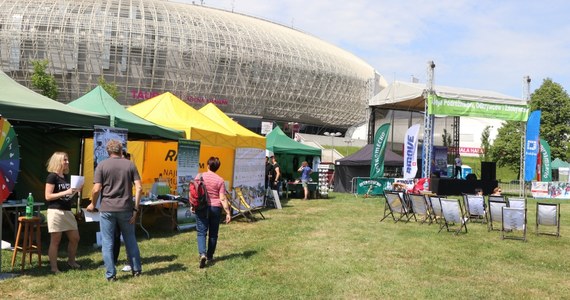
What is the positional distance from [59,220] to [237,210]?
6033mm

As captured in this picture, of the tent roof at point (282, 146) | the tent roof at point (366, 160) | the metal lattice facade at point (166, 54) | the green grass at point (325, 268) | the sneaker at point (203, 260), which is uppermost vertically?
the metal lattice facade at point (166, 54)

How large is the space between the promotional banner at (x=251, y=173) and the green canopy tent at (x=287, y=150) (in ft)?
12.8

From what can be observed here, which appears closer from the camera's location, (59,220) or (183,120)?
(59,220)

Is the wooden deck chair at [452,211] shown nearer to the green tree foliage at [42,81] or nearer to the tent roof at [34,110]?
the tent roof at [34,110]

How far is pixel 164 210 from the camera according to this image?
36.8ft

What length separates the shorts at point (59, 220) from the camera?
611 cm

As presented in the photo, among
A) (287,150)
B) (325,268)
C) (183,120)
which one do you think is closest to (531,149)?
(287,150)

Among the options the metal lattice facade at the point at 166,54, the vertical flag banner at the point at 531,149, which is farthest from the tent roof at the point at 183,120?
the metal lattice facade at the point at 166,54

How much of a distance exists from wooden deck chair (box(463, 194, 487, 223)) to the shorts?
8300 mm

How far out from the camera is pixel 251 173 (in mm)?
14406

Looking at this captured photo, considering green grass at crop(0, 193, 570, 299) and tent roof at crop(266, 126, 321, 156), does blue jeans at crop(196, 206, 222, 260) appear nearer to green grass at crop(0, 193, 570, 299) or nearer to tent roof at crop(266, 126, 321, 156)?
green grass at crop(0, 193, 570, 299)

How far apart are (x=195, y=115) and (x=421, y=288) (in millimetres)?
7916

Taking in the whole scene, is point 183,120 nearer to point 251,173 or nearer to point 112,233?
point 251,173

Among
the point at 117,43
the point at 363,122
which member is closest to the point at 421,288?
the point at 117,43
